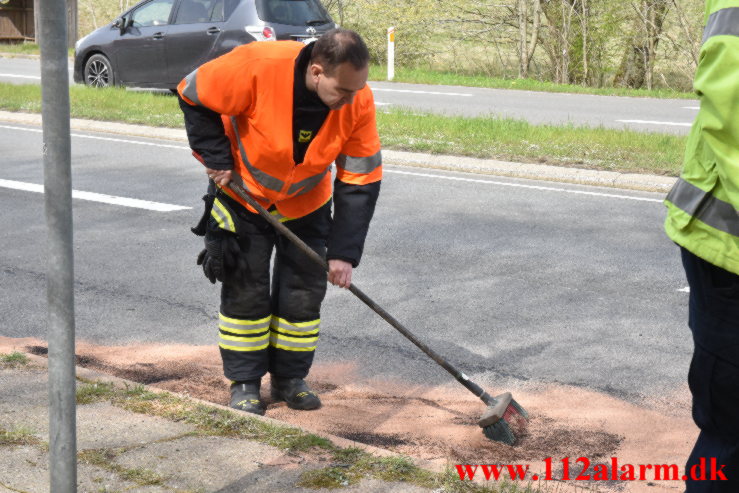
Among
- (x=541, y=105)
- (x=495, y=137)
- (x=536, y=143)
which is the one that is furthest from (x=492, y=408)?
(x=541, y=105)

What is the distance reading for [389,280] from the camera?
20.9 ft

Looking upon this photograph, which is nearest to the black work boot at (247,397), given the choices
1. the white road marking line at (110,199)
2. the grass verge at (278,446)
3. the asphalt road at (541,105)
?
the grass verge at (278,446)

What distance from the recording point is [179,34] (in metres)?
15.5

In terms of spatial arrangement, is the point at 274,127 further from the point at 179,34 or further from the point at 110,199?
the point at 179,34

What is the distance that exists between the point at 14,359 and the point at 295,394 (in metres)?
1.18

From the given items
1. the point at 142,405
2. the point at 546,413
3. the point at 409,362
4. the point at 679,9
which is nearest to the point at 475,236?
the point at 409,362

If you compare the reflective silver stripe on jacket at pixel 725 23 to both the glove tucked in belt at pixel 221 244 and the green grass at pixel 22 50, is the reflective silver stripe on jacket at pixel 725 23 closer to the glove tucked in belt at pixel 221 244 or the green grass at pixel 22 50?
the glove tucked in belt at pixel 221 244

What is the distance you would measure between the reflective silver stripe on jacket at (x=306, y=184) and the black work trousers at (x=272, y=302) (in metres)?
0.15

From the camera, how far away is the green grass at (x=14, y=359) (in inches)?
169

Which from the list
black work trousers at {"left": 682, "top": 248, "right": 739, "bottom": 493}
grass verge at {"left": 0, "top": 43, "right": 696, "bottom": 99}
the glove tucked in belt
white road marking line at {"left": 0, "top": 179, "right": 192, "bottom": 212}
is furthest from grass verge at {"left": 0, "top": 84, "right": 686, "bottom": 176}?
black work trousers at {"left": 682, "top": 248, "right": 739, "bottom": 493}

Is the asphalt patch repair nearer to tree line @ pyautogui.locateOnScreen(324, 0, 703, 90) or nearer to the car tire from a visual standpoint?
the car tire

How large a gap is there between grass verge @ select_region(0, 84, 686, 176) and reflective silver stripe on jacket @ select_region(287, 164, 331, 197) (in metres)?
6.40

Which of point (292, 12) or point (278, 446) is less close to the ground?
point (292, 12)

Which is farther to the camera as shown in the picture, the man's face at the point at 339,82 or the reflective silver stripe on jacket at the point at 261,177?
the reflective silver stripe on jacket at the point at 261,177
